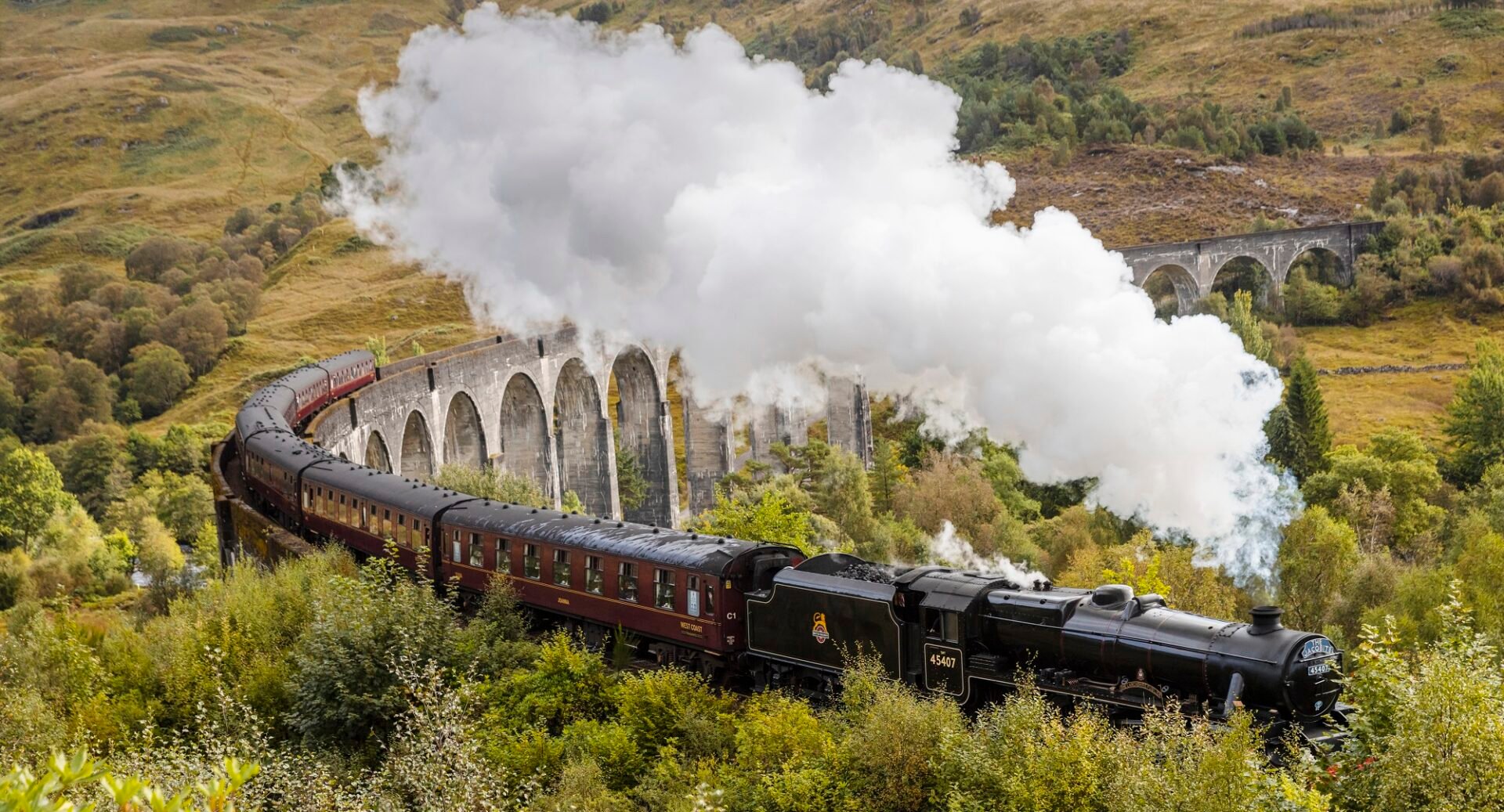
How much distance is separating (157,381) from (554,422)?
Answer: 2020 inches

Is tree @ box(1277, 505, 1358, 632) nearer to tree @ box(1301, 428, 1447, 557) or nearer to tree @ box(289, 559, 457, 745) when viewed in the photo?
tree @ box(1301, 428, 1447, 557)

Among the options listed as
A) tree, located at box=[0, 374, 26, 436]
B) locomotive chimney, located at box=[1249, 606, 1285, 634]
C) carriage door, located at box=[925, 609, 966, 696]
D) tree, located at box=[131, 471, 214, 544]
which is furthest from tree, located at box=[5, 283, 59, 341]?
locomotive chimney, located at box=[1249, 606, 1285, 634]

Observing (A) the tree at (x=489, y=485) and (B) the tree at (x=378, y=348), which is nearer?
(A) the tree at (x=489, y=485)

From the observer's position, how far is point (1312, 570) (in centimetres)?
3059

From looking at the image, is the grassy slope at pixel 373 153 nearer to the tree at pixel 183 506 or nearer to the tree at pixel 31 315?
the tree at pixel 31 315

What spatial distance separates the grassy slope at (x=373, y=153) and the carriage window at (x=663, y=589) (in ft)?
169

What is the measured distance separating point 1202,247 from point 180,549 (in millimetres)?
68854

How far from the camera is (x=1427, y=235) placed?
3538 inches

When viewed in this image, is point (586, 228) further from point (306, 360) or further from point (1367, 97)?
point (1367, 97)

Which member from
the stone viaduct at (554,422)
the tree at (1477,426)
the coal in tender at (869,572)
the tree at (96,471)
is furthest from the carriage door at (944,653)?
the tree at (96,471)

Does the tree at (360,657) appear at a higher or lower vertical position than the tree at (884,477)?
higher

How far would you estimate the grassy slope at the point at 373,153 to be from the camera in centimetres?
9931

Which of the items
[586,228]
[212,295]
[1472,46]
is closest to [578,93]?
[586,228]

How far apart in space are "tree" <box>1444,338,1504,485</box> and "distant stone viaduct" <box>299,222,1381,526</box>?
83.6ft
